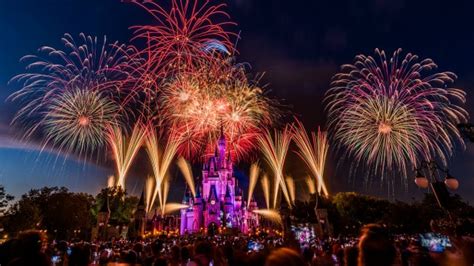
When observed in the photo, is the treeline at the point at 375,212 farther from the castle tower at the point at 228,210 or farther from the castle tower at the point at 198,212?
the castle tower at the point at 198,212

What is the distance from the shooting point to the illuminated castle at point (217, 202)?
9906 centimetres

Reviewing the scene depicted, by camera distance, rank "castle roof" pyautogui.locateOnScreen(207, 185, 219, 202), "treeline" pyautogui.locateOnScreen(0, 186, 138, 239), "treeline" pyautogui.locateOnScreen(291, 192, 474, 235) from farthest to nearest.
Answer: "castle roof" pyautogui.locateOnScreen(207, 185, 219, 202), "treeline" pyautogui.locateOnScreen(291, 192, 474, 235), "treeline" pyautogui.locateOnScreen(0, 186, 138, 239)

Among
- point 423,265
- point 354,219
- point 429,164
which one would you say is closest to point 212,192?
point 354,219

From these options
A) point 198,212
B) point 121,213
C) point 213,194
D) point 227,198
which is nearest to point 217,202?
point 213,194

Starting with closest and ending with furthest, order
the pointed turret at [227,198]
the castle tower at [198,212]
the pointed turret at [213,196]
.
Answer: the castle tower at [198,212]
the pointed turret at [227,198]
the pointed turret at [213,196]

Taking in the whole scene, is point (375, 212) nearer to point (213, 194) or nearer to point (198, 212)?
point (213, 194)

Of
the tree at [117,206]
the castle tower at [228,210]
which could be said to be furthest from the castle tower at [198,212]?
the tree at [117,206]

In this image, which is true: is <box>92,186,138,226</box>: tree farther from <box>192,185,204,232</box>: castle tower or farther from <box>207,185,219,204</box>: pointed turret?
<box>207,185,219,204</box>: pointed turret

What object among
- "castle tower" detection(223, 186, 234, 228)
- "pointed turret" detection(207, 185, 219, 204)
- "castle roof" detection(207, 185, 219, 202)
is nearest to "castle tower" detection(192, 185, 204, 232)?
"pointed turret" detection(207, 185, 219, 204)

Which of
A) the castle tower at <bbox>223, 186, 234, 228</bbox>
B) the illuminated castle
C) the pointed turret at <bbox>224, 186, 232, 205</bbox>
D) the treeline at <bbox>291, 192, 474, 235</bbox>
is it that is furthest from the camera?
the pointed turret at <bbox>224, 186, 232, 205</bbox>

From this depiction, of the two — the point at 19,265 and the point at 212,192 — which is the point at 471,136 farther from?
the point at 212,192

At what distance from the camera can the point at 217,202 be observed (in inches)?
3999

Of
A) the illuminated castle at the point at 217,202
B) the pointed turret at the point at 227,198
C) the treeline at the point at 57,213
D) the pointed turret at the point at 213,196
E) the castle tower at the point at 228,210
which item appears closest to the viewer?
the treeline at the point at 57,213

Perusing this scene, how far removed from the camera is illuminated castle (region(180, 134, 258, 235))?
325 feet
